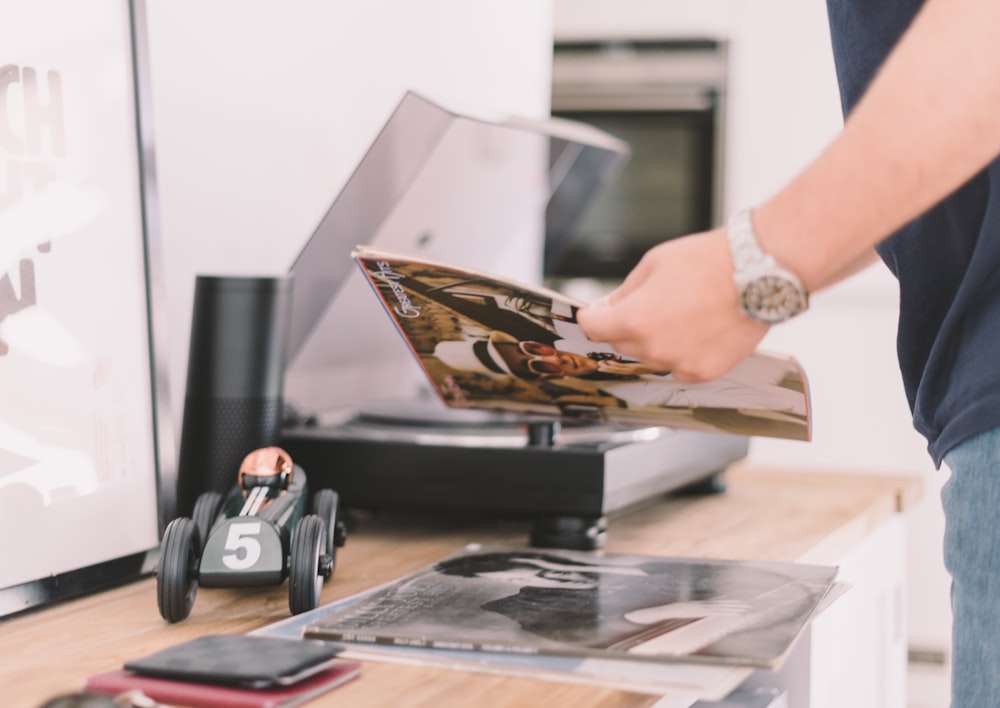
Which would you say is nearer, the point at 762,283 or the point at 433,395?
the point at 762,283

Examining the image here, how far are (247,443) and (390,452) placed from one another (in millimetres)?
139

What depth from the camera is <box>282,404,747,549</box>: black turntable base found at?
3.32ft

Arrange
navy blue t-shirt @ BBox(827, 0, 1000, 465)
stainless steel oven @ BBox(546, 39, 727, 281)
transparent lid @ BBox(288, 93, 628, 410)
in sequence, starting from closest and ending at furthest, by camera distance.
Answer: navy blue t-shirt @ BBox(827, 0, 1000, 465), transparent lid @ BBox(288, 93, 628, 410), stainless steel oven @ BBox(546, 39, 727, 281)

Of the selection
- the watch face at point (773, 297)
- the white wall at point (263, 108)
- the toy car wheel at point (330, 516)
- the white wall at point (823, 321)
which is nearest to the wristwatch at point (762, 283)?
the watch face at point (773, 297)

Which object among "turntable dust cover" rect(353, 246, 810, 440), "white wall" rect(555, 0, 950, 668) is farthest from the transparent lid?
"white wall" rect(555, 0, 950, 668)

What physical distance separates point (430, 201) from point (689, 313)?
77 centimetres

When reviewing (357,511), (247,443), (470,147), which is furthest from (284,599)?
(470,147)

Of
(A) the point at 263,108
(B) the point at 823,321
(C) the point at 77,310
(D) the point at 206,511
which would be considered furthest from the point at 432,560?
(B) the point at 823,321

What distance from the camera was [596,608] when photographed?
786 mm

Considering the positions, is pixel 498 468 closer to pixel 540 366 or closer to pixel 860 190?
pixel 540 366

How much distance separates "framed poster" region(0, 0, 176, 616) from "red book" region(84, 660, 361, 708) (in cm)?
23

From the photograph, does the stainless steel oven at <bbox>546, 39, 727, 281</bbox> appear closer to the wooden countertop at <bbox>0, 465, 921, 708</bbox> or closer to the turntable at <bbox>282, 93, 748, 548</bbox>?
the turntable at <bbox>282, 93, 748, 548</bbox>

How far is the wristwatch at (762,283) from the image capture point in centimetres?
62

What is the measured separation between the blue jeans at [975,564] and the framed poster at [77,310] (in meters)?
0.64
